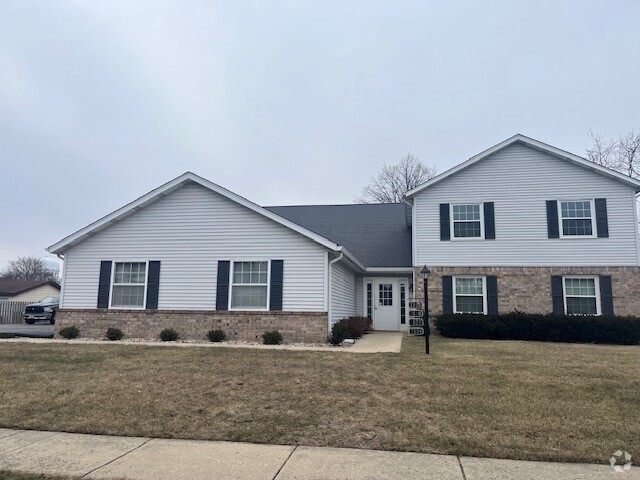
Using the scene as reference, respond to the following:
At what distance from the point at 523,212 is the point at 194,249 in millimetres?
12106

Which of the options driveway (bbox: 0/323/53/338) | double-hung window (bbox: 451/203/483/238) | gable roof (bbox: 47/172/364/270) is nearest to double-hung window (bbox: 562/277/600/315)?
double-hung window (bbox: 451/203/483/238)

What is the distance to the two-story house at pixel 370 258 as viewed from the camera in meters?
14.4

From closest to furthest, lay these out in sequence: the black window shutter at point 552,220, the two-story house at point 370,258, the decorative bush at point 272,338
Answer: the decorative bush at point 272,338
the two-story house at point 370,258
the black window shutter at point 552,220

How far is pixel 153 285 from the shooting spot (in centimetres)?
1513

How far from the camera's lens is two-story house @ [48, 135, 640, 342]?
1444cm

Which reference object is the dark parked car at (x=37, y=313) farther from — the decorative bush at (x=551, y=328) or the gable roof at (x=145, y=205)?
the decorative bush at (x=551, y=328)

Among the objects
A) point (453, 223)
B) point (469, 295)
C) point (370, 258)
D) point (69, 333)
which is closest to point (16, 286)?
point (69, 333)

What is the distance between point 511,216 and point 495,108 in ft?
15.4

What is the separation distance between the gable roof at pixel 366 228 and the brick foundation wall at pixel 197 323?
5.66 metres

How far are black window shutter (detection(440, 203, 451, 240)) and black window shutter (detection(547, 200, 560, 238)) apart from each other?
3587mm

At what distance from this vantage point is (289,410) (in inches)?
255

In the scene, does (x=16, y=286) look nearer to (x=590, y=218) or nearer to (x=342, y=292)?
(x=342, y=292)

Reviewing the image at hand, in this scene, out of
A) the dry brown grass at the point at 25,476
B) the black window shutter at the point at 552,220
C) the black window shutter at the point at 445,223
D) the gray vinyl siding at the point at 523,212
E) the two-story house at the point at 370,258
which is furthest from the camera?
the black window shutter at the point at 445,223

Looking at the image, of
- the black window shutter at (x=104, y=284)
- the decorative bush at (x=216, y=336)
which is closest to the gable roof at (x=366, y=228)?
the decorative bush at (x=216, y=336)
